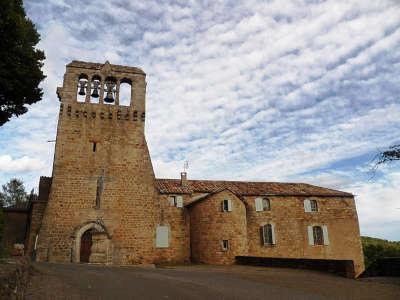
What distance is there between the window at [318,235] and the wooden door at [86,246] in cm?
1688

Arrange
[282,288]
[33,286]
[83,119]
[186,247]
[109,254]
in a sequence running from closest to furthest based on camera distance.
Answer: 1. [33,286]
2. [282,288]
3. [109,254]
4. [83,119]
5. [186,247]

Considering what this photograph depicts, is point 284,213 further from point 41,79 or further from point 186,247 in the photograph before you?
point 41,79

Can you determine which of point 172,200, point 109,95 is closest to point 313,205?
point 172,200

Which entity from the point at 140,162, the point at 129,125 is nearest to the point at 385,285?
the point at 140,162

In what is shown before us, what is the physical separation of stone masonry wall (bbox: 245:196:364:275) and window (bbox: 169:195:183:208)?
5.38 m

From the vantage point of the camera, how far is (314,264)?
1705cm

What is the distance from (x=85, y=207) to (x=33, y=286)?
13313 mm

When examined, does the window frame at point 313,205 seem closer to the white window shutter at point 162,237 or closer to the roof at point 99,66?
the white window shutter at point 162,237

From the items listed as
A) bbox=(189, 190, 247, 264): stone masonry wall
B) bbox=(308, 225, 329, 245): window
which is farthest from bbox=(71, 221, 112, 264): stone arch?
bbox=(308, 225, 329, 245): window

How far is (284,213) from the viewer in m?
27.7

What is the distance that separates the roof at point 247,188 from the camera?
1083 inches

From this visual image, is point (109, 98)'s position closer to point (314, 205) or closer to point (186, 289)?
point (186, 289)

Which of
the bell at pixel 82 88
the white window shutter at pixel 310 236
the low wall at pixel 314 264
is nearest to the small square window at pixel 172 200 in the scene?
the low wall at pixel 314 264

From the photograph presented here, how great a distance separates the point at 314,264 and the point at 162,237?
11.3m
